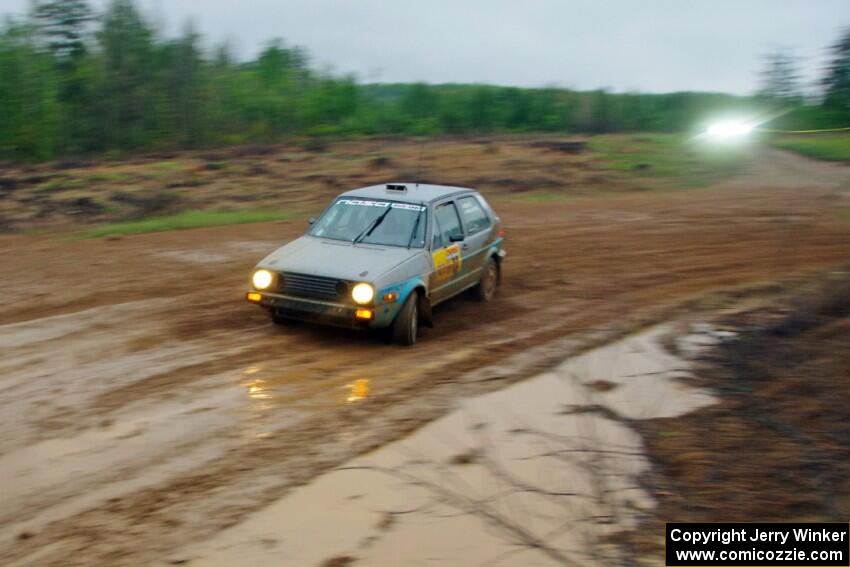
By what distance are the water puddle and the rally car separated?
1.13 metres

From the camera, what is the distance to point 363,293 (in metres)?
8.02

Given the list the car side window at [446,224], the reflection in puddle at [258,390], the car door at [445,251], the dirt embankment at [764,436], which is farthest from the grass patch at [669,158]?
the reflection in puddle at [258,390]

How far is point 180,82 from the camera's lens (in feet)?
90.3

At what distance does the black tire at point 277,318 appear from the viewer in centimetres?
848

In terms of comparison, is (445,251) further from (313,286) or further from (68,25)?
(68,25)

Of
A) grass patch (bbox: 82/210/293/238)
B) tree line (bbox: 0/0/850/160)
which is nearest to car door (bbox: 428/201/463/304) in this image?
grass patch (bbox: 82/210/293/238)

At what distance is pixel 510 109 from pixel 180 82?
42.8ft

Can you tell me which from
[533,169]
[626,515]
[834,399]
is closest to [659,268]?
[834,399]

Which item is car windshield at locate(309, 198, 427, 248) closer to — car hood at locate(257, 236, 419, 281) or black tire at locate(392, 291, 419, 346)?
car hood at locate(257, 236, 419, 281)

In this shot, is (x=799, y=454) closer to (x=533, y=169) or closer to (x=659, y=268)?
(x=659, y=268)

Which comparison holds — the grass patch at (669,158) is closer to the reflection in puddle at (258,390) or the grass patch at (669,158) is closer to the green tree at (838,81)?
the green tree at (838,81)

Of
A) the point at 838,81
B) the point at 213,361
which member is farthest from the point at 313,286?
the point at 838,81

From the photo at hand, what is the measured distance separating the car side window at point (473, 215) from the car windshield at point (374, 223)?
3.12 feet

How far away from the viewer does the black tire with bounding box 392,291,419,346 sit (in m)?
8.42
